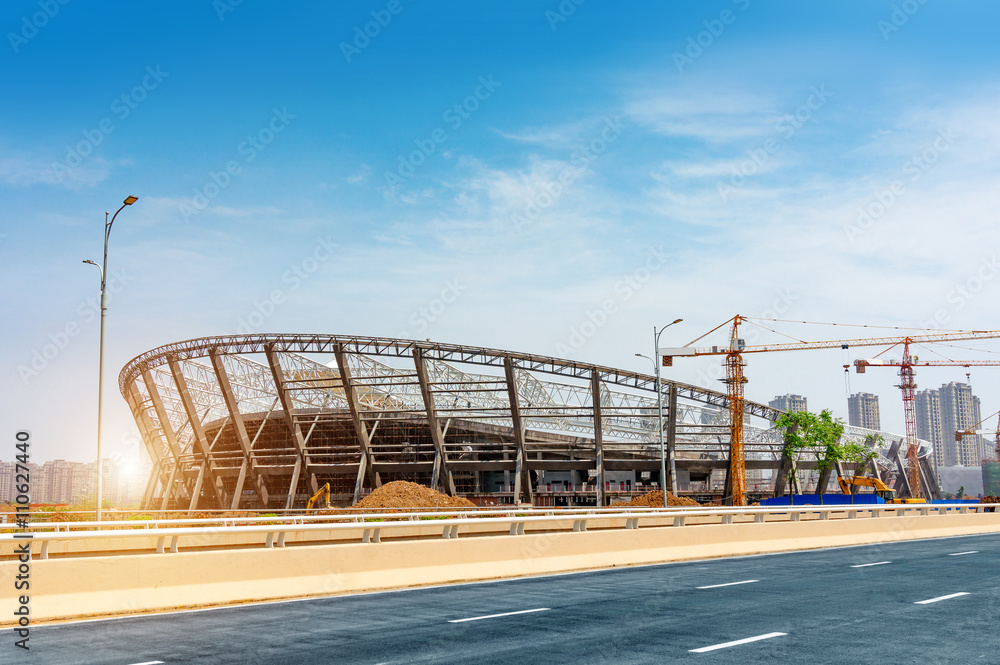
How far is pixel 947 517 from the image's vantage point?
38.8 m

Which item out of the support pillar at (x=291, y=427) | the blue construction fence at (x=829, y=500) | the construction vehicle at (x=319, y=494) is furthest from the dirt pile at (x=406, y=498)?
the blue construction fence at (x=829, y=500)

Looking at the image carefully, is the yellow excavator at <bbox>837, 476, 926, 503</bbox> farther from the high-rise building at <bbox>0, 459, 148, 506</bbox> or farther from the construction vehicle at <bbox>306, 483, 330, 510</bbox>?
the high-rise building at <bbox>0, 459, 148, 506</bbox>

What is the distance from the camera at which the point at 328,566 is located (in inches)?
657

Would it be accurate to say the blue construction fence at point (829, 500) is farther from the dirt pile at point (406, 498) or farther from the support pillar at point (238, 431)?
the support pillar at point (238, 431)

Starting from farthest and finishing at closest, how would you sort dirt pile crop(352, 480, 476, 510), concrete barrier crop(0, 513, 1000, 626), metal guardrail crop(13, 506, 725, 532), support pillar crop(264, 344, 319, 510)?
support pillar crop(264, 344, 319, 510), dirt pile crop(352, 480, 476, 510), metal guardrail crop(13, 506, 725, 532), concrete barrier crop(0, 513, 1000, 626)

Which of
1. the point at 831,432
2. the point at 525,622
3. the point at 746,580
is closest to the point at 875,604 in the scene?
the point at 746,580

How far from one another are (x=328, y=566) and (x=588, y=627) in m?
6.33

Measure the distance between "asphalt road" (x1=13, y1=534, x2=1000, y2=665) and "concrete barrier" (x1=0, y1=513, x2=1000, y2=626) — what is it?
56 centimetres

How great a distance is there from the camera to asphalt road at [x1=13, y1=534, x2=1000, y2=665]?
9.98 metres

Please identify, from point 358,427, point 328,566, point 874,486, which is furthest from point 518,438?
point 328,566

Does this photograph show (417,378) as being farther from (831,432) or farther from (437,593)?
(437,593)

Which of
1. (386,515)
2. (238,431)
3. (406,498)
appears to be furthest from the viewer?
(238,431)

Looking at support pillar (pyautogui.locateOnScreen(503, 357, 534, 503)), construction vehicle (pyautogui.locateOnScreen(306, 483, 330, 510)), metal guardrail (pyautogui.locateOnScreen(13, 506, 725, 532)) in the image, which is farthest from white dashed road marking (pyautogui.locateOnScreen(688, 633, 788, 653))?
support pillar (pyautogui.locateOnScreen(503, 357, 534, 503))

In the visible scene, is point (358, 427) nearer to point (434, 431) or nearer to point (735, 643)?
point (434, 431)
